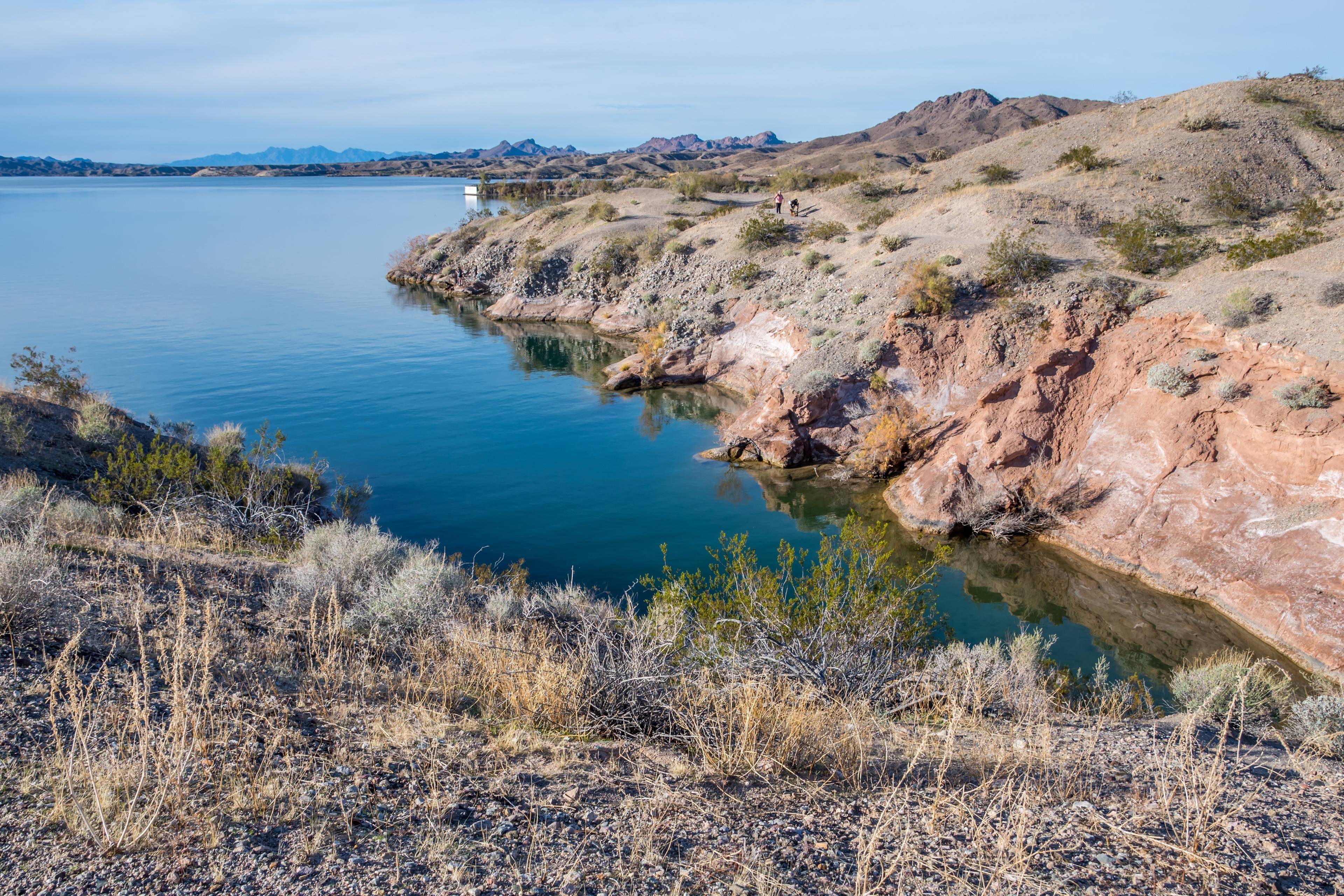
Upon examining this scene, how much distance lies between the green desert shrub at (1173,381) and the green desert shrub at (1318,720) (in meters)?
6.80

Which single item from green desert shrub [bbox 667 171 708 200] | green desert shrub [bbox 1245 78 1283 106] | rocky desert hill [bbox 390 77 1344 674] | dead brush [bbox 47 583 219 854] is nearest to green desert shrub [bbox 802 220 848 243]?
rocky desert hill [bbox 390 77 1344 674]

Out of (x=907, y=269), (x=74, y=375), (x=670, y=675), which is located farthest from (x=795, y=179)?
(x=670, y=675)

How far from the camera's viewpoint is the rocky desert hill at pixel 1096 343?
11633 millimetres

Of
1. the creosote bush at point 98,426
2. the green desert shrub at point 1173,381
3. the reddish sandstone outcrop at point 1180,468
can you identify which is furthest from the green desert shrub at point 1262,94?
the creosote bush at point 98,426

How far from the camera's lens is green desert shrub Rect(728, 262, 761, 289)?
2617 centimetres

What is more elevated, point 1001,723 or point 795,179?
point 795,179

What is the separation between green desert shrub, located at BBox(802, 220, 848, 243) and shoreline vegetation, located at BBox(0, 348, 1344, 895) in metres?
20.5

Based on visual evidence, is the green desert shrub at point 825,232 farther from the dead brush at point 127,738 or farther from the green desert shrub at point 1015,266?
the dead brush at point 127,738

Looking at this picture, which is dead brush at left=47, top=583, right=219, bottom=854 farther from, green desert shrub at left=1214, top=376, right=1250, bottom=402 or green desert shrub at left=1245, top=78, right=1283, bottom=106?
green desert shrub at left=1245, top=78, right=1283, bottom=106

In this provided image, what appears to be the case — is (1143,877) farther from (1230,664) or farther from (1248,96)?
(1248,96)

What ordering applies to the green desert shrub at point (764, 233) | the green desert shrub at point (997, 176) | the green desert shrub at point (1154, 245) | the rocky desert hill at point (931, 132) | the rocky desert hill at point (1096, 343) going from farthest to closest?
the rocky desert hill at point (931, 132) → the green desert shrub at point (997, 176) → the green desert shrub at point (764, 233) → the green desert shrub at point (1154, 245) → the rocky desert hill at point (1096, 343)

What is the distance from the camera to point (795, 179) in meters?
44.3

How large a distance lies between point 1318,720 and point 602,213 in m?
37.8

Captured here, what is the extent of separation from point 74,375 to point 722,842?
24.0 meters
